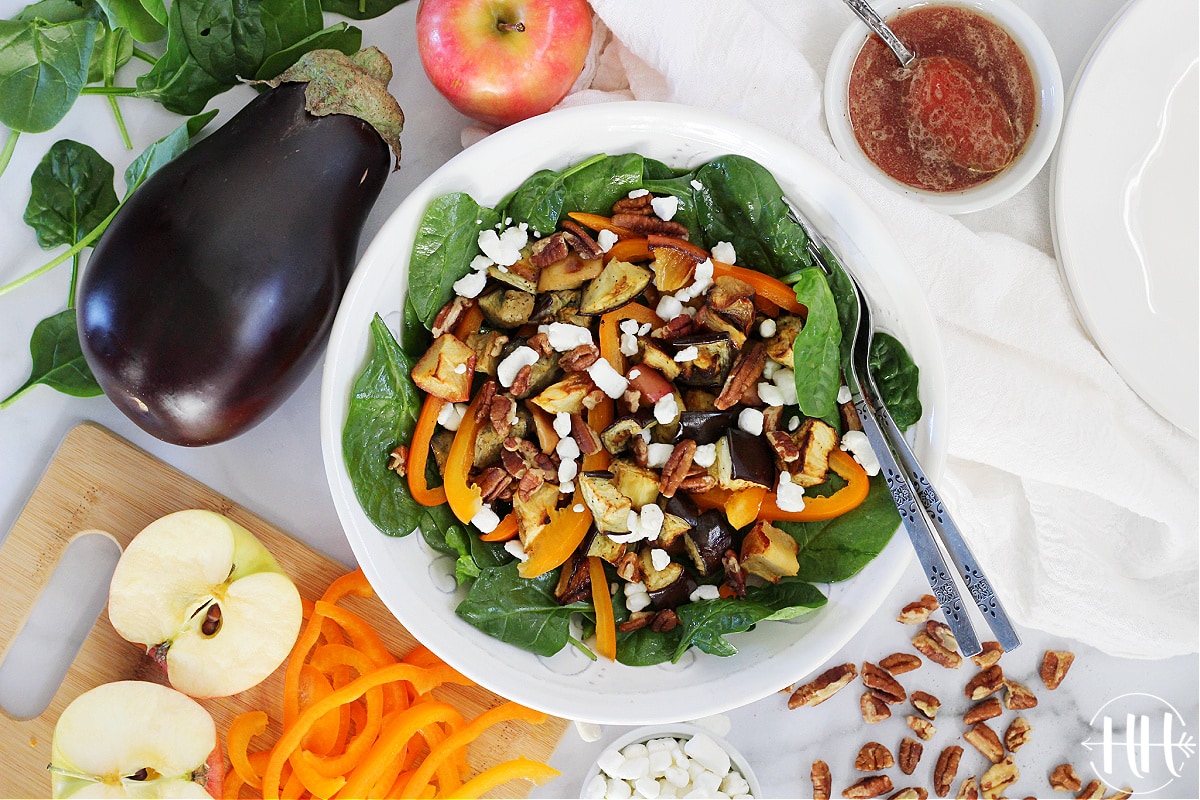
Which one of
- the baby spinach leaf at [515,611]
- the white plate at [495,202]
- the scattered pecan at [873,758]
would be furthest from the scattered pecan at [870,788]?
the baby spinach leaf at [515,611]

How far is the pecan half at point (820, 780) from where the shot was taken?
1.44 meters

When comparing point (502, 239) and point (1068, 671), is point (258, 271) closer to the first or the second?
point (502, 239)

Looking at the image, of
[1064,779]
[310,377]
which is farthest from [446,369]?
[1064,779]

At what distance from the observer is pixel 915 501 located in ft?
3.42

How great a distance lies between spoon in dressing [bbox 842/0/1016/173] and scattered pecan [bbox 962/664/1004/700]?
771mm

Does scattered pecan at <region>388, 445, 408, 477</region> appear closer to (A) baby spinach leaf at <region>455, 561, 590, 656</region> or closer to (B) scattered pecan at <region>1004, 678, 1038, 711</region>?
(A) baby spinach leaf at <region>455, 561, 590, 656</region>

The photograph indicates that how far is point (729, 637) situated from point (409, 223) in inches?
25.0

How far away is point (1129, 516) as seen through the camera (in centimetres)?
140

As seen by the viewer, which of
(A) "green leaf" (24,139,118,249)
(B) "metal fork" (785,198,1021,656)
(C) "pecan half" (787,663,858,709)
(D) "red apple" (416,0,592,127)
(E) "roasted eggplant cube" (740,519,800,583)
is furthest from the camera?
(C) "pecan half" (787,663,858,709)

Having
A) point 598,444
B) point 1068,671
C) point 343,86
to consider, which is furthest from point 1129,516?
point 343,86

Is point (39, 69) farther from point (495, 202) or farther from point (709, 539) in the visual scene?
point (709, 539)

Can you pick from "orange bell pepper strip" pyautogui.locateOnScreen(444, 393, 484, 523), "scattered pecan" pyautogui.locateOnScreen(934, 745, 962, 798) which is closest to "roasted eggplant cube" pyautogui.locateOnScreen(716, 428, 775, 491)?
"orange bell pepper strip" pyautogui.locateOnScreen(444, 393, 484, 523)

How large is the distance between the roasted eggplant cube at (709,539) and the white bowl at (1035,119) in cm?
53

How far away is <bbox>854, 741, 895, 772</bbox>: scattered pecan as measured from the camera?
1446 mm
